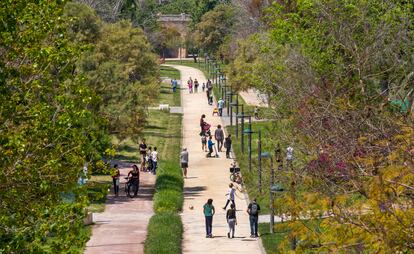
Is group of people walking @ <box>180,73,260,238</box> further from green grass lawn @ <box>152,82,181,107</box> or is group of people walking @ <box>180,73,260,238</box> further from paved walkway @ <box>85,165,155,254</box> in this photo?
green grass lawn @ <box>152,82,181,107</box>

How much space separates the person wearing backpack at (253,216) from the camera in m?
38.5

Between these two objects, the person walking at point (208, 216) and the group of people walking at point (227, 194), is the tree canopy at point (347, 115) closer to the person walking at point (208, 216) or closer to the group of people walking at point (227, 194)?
the group of people walking at point (227, 194)

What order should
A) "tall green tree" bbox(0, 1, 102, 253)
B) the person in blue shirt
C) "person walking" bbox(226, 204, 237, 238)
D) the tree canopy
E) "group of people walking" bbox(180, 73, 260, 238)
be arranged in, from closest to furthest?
the tree canopy
"tall green tree" bbox(0, 1, 102, 253)
"person walking" bbox(226, 204, 237, 238)
"group of people walking" bbox(180, 73, 260, 238)
the person in blue shirt

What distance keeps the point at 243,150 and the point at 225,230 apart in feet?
67.9

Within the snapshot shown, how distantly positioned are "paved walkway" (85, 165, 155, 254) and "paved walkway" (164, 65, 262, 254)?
1.39 meters

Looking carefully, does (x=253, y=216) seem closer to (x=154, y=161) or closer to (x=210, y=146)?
(x=154, y=161)

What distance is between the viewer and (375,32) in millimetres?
45031

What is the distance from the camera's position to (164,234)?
3888 centimetres

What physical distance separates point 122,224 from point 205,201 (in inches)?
249

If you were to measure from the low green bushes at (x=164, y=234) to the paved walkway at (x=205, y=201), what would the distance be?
34 cm

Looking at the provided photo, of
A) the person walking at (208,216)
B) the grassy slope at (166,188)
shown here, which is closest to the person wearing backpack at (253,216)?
the person walking at (208,216)

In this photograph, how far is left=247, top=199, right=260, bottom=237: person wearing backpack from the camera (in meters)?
38.5

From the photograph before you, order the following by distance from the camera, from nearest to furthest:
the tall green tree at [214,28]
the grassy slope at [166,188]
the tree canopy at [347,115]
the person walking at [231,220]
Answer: the tree canopy at [347,115], the grassy slope at [166,188], the person walking at [231,220], the tall green tree at [214,28]

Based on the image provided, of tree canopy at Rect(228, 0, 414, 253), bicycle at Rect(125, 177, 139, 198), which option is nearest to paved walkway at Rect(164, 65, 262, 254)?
bicycle at Rect(125, 177, 139, 198)
